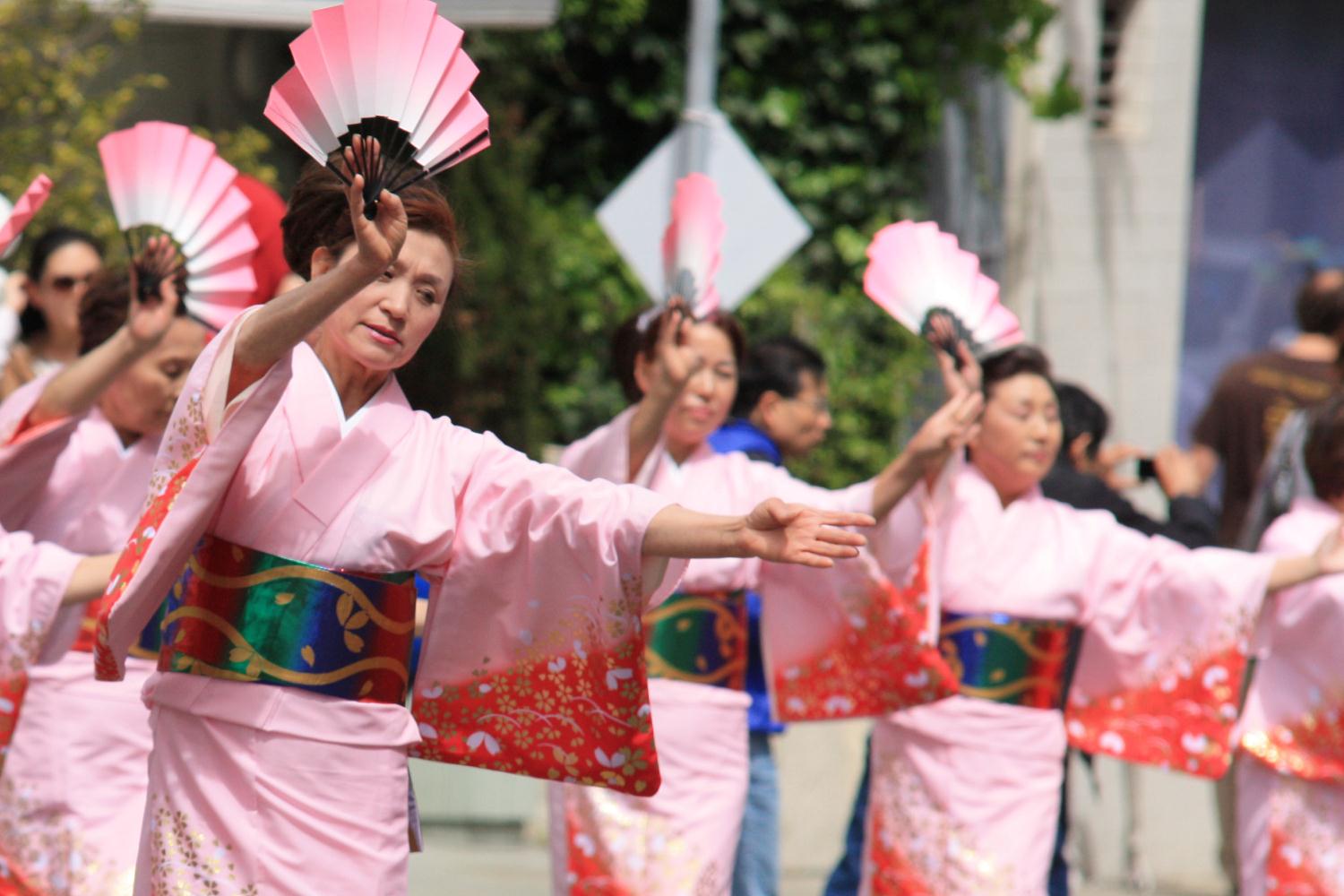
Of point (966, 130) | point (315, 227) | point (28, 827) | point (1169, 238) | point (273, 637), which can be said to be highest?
point (966, 130)

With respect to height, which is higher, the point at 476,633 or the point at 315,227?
the point at 315,227

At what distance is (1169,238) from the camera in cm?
924

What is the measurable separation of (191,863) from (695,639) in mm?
1849

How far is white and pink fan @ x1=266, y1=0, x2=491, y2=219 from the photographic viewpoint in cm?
277

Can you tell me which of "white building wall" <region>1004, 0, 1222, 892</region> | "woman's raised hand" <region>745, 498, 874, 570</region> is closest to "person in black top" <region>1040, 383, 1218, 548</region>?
"woman's raised hand" <region>745, 498, 874, 570</region>

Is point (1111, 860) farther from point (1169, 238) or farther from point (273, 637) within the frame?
point (273, 637)

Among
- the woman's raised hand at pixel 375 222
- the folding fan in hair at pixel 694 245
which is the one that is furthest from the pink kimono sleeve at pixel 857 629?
the woman's raised hand at pixel 375 222

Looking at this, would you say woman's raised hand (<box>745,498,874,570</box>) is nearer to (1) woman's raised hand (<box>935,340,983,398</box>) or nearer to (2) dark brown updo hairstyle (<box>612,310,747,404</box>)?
(1) woman's raised hand (<box>935,340,983,398</box>)

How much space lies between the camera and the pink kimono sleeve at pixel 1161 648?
16.1ft

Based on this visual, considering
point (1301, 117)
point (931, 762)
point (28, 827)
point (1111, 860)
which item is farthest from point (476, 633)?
point (1301, 117)

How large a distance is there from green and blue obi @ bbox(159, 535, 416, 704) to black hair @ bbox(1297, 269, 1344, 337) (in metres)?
4.63

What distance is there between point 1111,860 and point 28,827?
4851mm

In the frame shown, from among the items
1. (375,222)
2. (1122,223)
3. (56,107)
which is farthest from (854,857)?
(1122,223)

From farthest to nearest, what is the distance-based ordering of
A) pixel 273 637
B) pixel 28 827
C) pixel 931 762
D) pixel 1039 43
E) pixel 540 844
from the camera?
1. pixel 1039 43
2. pixel 540 844
3. pixel 931 762
4. pixel 28 827
5. pixel 273 637
